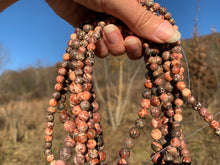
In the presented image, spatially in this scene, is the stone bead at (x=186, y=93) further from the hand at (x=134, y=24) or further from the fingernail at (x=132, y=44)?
the fingernail at (x=132, y=44)

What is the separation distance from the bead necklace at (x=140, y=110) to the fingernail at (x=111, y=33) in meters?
0.07

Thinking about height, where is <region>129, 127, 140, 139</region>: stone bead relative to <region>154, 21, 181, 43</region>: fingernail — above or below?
below

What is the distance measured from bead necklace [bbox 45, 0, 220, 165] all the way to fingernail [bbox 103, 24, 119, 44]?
0.22ft

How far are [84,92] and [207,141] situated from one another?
267 cm

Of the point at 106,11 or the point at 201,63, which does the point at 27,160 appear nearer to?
the point at 106,11

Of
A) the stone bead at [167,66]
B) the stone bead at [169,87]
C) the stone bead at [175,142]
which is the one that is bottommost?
the stone bead at [175,142]

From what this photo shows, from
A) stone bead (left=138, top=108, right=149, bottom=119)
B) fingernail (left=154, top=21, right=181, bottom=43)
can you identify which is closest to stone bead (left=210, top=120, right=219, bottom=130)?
stone bead (left=138, top=108, right=149, bottom=119)

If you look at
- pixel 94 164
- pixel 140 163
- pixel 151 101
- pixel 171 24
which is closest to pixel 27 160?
pixel 140 163

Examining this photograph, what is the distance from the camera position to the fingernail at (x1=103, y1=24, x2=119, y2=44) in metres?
0.81

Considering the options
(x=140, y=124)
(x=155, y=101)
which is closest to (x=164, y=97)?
(x=155, y=101)

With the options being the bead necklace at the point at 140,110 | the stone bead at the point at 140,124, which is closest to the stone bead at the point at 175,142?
the bead necklace at the point at 140,110

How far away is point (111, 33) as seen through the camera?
0.85m

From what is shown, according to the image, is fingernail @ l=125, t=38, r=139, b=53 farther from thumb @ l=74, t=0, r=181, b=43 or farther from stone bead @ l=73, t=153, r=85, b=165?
stone bead @ l=73, t=153, r=85, b=165

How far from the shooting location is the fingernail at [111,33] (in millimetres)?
810
